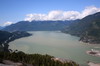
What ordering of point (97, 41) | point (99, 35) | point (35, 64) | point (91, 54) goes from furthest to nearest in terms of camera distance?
point (99, 35) < point (97, 41) < point (91, 54) < point (35, 64)

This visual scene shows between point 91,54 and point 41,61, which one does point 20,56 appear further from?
point 91,54

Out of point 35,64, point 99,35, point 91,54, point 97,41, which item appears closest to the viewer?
point 35,64

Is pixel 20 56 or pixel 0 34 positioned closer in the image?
pixel 20 56

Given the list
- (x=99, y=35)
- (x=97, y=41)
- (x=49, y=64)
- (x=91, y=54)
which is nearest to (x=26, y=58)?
(x=49, y=64)

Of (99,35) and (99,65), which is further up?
(99,35)

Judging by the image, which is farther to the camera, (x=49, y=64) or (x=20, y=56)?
(x=20, y=56)

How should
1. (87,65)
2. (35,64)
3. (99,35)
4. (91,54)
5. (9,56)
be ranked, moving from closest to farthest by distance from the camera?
(35,64), (9,56), (87,65), (91,54), (99,35)

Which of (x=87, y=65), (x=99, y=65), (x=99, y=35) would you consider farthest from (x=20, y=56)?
(x=99, y=35)

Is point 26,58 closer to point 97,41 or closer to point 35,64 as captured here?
point 35,64

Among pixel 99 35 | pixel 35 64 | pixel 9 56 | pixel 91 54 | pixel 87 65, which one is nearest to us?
pixel 35 64
